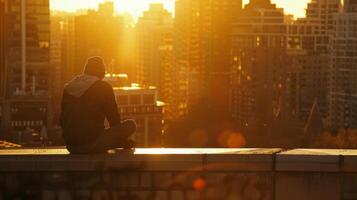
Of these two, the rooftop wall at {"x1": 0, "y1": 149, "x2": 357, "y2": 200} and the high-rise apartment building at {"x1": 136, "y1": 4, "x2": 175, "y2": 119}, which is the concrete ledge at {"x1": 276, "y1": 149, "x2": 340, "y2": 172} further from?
the high-rise apartment building at {"x1": 136, "y1": 4, "x2": 175, "y2": 119}

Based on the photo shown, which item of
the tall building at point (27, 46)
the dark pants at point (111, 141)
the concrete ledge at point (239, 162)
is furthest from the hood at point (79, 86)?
the tall building at point (27, 46)

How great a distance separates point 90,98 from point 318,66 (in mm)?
55964

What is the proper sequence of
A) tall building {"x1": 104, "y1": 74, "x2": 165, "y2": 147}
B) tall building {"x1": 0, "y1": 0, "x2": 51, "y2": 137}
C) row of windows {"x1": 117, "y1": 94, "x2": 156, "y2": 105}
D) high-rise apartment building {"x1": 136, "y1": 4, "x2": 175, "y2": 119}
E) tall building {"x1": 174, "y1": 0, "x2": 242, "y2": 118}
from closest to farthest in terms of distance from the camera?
tall building {"x1": 104, "y1": 74, "x2": 165, "y2": 147} < row of windows {"x1": 117, "y1": 94, "x2": 156, "y2": 105} < tall building {"x1": 0, "y1": 0, "x2": 51, "y2": 137} < tall building {"x1": 174, "y1": 0, "x2": 242, "y2": 118} < high-rise apartment building {"x1": 136, "y1": 4, "x2": 175, "y2": 119}

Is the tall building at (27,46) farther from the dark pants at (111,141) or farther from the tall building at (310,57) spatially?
the dark pants at (111,141)

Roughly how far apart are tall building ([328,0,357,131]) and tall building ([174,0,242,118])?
18.2ft

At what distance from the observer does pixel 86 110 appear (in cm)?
783

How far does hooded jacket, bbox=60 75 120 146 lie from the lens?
778 centimetres

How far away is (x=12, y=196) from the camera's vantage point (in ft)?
25.0

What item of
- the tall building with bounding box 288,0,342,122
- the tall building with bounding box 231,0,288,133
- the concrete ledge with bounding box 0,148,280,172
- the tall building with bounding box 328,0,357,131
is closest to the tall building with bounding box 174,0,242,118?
the tall building with bounding box 231,0,288,133

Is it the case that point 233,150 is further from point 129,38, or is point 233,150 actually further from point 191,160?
point 129,38

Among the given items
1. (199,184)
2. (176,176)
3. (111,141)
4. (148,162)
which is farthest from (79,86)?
(199,184)

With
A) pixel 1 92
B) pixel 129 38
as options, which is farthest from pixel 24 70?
pixel 129 38

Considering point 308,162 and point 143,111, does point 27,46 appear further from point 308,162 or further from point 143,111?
point 308,162

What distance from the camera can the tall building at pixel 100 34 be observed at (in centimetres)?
7719
